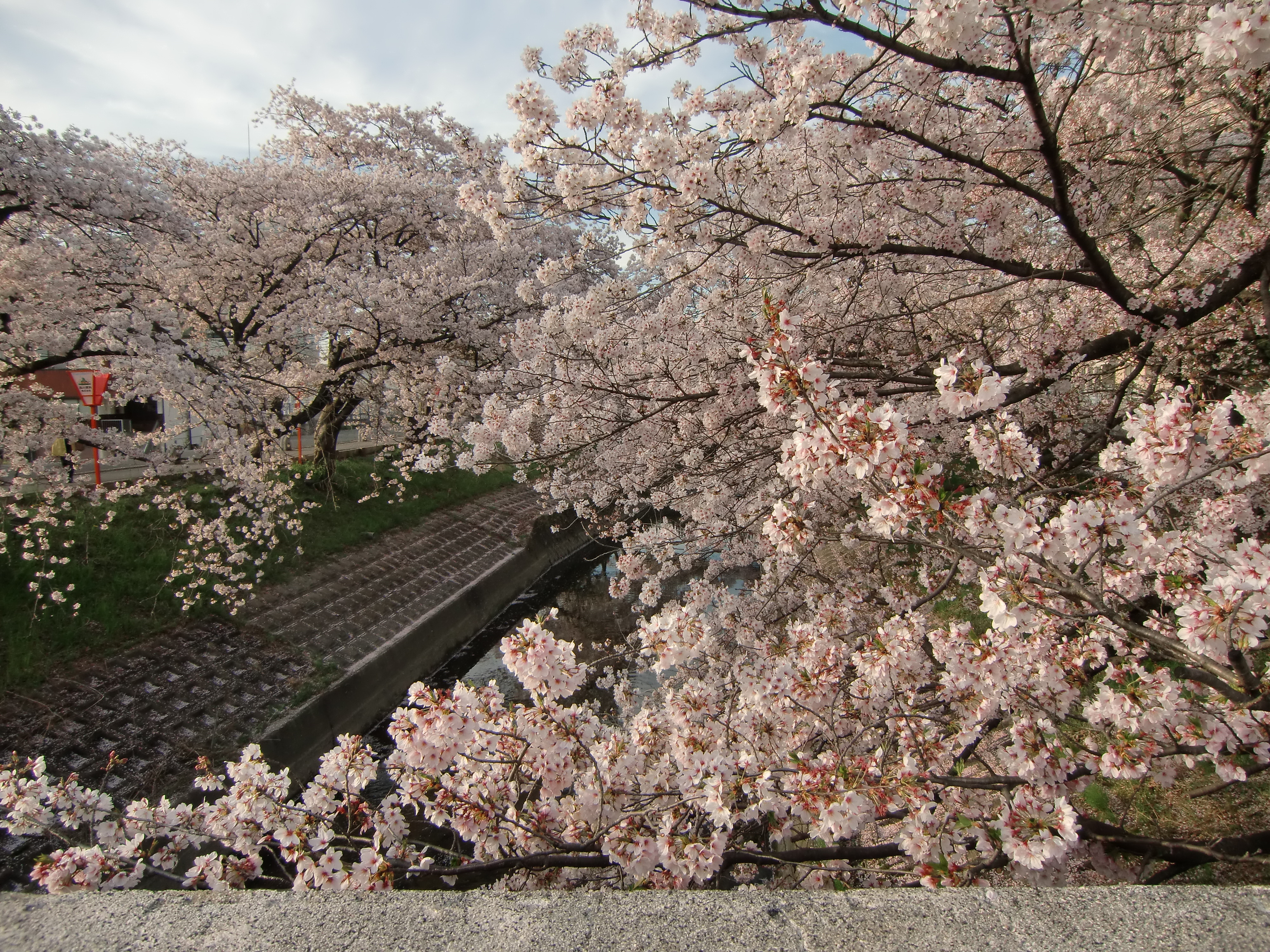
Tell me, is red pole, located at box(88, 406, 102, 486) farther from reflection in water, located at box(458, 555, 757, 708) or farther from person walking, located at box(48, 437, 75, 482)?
reflection in water, located at box(458, 555, 757, 708)

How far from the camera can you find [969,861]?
3020mm

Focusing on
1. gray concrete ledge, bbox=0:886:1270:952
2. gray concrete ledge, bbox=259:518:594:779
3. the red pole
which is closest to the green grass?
the red pole

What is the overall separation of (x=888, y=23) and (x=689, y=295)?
3.12 meters

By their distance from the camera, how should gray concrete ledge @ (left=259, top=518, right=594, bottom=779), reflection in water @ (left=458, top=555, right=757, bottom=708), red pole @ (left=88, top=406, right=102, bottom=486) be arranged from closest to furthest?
gray concrete ledge @ (left=259, top=518, right=594, bottom=779) → reflection in water @ (left=458, top=555, right=757, bottom=708) → red pole @ (left=88, top=406, right=102, bottom=486)

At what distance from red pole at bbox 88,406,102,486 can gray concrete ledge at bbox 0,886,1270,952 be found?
368 inches

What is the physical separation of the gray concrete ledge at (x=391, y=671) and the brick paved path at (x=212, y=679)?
0.27 meters

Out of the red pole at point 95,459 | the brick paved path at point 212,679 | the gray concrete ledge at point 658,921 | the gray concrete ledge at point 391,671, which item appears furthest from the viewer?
the red pole at point 95,459

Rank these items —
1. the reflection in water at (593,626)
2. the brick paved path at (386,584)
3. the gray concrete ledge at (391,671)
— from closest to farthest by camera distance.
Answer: the gray concrete ledge at (391,671) < the reflection in water at (593,626) < the brick paved path at (386,584)

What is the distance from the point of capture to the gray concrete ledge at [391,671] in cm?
855

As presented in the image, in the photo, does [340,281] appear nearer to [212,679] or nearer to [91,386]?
[91,386]

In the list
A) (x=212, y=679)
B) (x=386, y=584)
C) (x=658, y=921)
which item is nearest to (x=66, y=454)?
(x=212, y=679)

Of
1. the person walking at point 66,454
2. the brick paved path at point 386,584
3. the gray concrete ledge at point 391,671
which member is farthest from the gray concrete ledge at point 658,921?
the person walking at point 66,454

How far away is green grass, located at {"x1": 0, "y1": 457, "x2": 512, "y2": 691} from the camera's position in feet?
26.3

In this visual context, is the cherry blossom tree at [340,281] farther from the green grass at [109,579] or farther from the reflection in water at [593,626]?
the reflection in water at [593,626]
